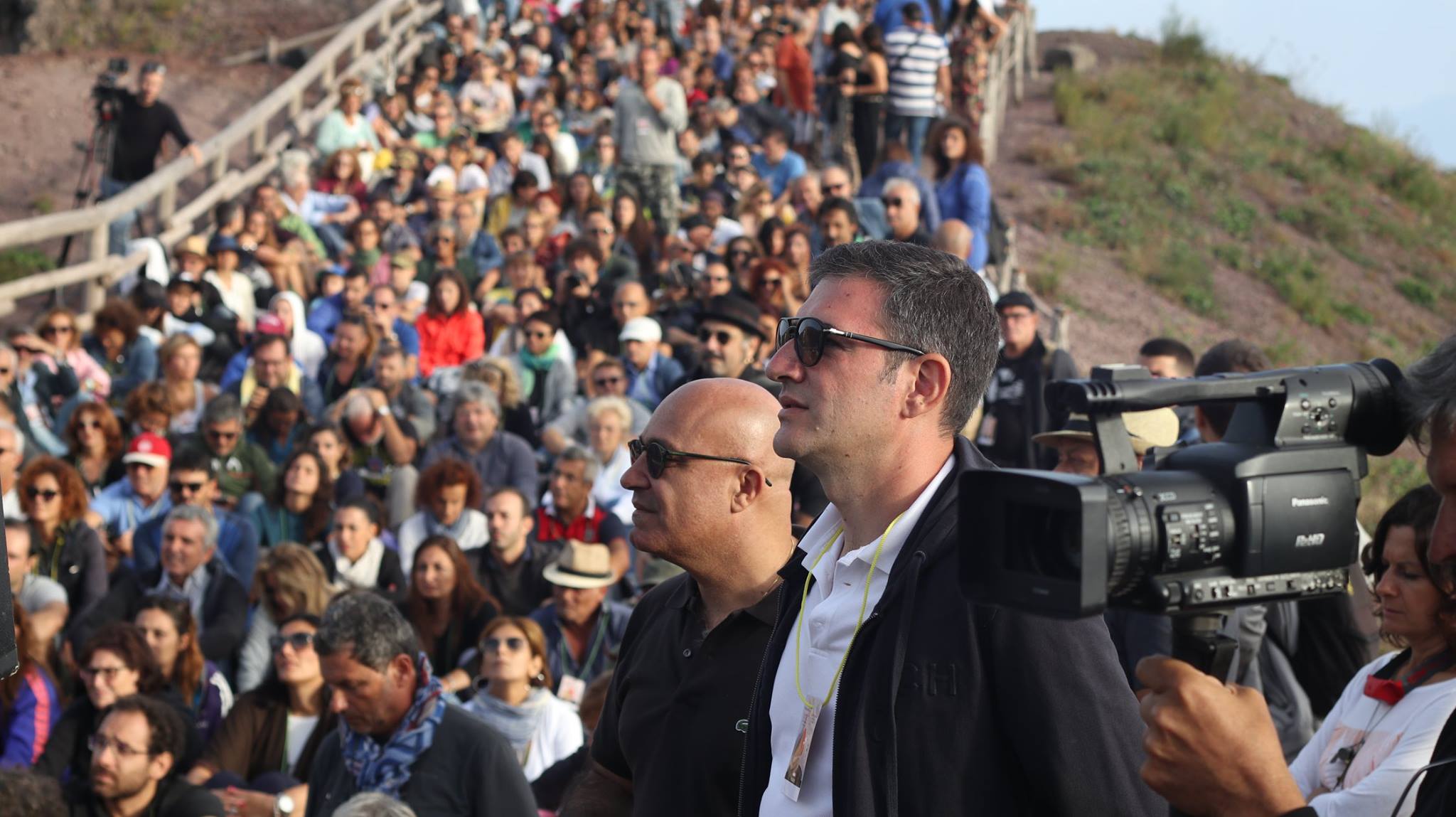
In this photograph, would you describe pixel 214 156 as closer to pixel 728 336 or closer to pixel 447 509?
pixel 447 509

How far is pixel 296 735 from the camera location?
617 cm

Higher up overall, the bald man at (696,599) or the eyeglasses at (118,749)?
the bald man at (696,599)

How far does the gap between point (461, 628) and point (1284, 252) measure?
60.9ft

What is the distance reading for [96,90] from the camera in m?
14.4

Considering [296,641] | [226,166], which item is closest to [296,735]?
[296,641]

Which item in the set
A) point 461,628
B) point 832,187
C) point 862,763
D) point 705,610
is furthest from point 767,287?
point 862,763

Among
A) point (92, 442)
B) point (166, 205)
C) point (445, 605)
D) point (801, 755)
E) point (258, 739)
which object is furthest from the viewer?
point (166, 205)

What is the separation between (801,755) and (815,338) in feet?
2.26

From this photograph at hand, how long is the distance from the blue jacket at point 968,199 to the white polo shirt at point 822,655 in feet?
26.4

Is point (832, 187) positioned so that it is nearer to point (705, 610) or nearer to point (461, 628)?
point (461, 628)

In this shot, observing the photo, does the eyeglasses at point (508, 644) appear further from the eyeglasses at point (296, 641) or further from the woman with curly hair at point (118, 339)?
the woman with curly hair at point (118, 339)

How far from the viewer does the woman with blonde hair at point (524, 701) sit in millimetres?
5902

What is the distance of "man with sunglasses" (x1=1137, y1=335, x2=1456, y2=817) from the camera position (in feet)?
5.81

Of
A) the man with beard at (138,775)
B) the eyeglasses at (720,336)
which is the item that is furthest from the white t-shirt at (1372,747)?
the eyeglasses at (720,336)
